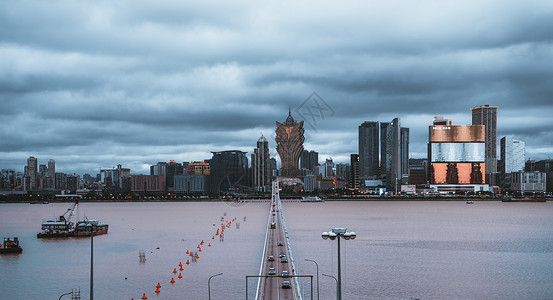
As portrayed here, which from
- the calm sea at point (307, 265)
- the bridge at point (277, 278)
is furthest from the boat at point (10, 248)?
the bridge at point (277, 278)

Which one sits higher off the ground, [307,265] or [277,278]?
[277,278]

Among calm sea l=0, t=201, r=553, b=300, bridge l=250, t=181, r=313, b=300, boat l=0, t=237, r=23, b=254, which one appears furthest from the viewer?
boat l=0, t=237, r=23, b=254

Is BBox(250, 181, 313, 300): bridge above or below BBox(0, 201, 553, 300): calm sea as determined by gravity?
above

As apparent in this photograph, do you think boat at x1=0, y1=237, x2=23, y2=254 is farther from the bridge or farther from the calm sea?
the bridge

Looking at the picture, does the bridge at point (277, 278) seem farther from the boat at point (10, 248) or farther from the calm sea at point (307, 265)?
the boat at point (10, 248)

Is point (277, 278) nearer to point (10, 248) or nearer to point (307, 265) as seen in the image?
point (307, 265)

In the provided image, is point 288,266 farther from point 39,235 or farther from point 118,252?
point 39,235

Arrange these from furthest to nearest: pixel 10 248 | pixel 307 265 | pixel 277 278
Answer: pixel 10 248, pixel 307 265, pixel 277 278

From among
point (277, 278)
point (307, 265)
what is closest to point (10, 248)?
point (307, 265)

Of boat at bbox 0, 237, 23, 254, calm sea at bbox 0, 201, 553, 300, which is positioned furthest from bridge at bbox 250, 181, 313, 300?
boat at bbox 0, 237, 23, 254

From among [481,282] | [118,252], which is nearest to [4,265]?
[118,252]

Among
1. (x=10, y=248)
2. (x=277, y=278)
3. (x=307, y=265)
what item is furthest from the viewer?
(x=10, y=248)

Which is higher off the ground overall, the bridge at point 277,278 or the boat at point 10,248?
the bridge at point 277,278

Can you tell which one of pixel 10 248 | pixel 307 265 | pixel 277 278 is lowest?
pixel 10 248
